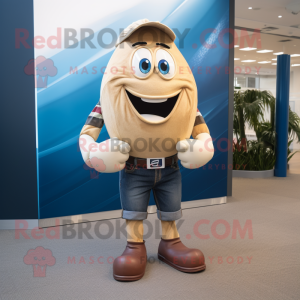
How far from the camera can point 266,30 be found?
21.5ft

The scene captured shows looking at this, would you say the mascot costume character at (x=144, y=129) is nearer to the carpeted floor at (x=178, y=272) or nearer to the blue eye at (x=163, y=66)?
the blue eye at (x=163, y=66)

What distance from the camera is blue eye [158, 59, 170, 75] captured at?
1.95m

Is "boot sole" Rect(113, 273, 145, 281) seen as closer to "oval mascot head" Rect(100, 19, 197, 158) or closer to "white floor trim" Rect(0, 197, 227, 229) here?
"oval mascot head" Rect(100, 19, 197, 158)

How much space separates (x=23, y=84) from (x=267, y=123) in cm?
448

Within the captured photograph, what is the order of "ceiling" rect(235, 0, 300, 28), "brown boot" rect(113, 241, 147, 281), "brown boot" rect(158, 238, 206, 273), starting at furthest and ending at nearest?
"ceiling" rect(235, 0, 300, 28) < "brown boot" rect(158, 238, 206, 273) < "brown boot" rect(113, 241, 147, 281)

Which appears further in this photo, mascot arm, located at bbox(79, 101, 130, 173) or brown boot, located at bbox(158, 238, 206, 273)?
brown boot, located at bbox(158, 238, 206, 273)

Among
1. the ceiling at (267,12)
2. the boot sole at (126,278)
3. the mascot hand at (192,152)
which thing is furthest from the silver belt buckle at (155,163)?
the ceiling at (267,12)

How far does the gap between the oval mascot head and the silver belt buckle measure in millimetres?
42

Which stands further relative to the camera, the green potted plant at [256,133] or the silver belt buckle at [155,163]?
the green potted plant at [256,133]

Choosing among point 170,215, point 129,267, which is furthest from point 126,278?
point 170,215

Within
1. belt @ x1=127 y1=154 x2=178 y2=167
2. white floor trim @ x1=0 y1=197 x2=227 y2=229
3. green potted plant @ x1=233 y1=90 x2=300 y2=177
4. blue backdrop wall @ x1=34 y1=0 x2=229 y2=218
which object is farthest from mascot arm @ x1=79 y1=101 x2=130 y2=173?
green potted plant @ x1=233 y1=90 x2=300 y2=177

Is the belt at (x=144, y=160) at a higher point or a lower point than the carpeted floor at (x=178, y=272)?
higher

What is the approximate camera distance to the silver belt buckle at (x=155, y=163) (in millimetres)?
2090

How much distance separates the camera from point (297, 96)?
9086 mm
